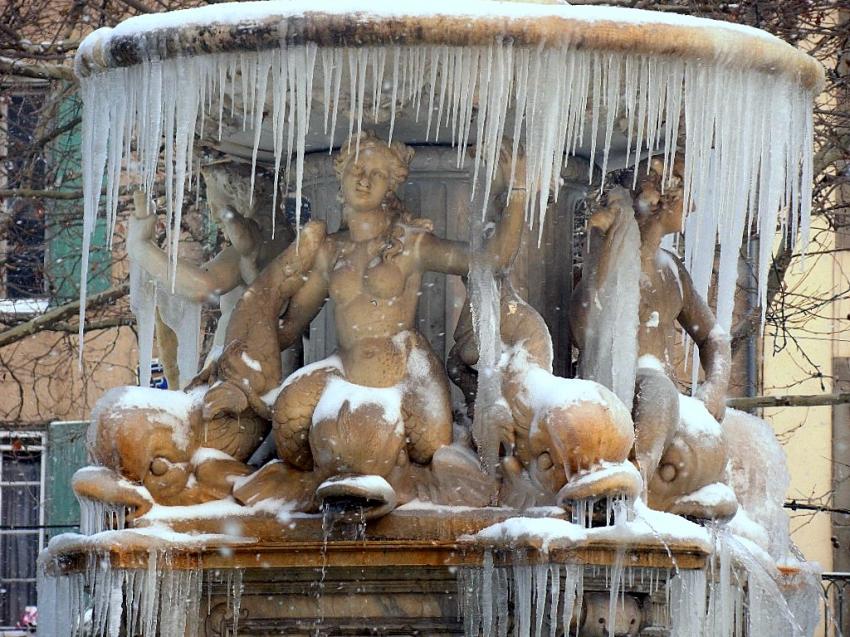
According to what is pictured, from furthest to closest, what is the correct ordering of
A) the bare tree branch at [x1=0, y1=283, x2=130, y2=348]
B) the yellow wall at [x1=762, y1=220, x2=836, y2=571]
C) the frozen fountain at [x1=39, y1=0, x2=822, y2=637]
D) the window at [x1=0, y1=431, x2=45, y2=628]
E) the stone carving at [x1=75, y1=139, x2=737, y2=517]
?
the yellow wall at [x1=762, y1=220, x2=836, y2=571] < the window at [x1=0, y1=431, x2=45, y2=628] < the bare tree branch at [x1=0, y1=283, x2=130, y2=348] < the stone carving at [x1=75, y1=139, x2=737, y2=517] < the frozen fountain at [x1=39, y1=0, x2=822, y2=637]

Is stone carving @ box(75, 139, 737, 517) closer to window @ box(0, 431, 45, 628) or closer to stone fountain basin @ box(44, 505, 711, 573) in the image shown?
stone fountain basin @ box(44, 505, 711, 573)

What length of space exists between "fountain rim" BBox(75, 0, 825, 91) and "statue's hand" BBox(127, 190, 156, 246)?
0.86 m

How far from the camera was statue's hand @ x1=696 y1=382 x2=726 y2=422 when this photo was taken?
26.2ft

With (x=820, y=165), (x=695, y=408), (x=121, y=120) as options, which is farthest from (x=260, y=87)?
(x=820, y=165)

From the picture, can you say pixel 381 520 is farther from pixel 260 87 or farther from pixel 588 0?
pixel 588 0

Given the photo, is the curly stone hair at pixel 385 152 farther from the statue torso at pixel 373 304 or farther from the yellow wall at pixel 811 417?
the yellow wall at pixel 811 417

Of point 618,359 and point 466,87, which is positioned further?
point 618,359

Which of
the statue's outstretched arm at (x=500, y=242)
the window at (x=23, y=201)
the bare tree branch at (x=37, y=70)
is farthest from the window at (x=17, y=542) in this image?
the statue's outstretched arm at (x=500, y=242)

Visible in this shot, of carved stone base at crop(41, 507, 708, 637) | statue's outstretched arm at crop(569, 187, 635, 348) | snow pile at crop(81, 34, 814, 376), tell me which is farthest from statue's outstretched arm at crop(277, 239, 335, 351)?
statue's outstretched arm at crop(569, 187, 635, 348)

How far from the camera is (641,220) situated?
809 cm

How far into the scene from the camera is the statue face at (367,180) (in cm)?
762

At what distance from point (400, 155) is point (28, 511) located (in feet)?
36.9

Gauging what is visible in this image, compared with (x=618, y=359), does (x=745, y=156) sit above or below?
above

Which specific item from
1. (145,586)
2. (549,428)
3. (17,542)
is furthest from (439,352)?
(17,542)
